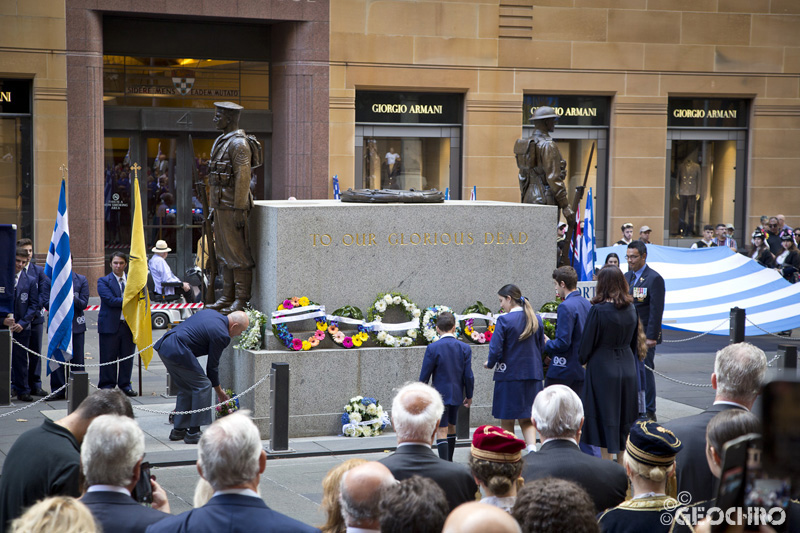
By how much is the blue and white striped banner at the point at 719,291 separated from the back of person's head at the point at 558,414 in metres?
11.2

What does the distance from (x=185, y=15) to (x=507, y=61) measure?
25.2 feet

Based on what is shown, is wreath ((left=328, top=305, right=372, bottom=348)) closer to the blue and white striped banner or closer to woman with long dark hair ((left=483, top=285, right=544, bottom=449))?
woman with long dark hair ((left=483, top=285, right=544, bottom=449))

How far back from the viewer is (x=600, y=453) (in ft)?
29.7

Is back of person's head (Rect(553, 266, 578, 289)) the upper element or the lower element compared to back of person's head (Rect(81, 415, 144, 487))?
upper

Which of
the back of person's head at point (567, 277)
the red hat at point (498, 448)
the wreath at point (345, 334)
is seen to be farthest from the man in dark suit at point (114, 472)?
the wreath at point (345, 334)

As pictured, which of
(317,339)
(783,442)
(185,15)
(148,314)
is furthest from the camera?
(185,15)

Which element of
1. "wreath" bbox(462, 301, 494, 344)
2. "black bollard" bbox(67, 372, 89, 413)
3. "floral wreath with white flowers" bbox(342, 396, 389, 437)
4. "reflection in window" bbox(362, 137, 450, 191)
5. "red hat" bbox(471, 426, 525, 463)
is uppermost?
"reflection in window" bbox(362, 137, 450, 191)

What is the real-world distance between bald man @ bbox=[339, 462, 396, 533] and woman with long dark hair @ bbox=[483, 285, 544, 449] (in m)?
5.34

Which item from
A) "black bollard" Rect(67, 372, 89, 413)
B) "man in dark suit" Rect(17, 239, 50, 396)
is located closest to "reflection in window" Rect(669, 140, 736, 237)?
"man in dark suit" Rect(17, 239, 50, 396)

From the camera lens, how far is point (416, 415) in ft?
16.5

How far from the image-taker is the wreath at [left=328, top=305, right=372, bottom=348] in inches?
419

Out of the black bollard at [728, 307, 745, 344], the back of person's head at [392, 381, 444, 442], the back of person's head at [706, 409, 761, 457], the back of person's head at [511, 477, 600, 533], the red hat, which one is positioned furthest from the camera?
the black bollard at [728, 307, 745, 344]

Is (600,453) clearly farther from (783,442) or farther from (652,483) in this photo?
(783,442)

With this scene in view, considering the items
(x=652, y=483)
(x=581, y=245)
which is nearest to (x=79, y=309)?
(x=581, y=245)
